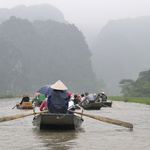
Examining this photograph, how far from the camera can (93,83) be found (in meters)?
113

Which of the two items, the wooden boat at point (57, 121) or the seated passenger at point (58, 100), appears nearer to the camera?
the wooden boat at point (57, 121)

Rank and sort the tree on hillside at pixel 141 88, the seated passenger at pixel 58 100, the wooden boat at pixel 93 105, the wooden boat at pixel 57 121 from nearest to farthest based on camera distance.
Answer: the wooden boat at pixel 57 121, the seated passenger at pixel 58 100, the wooden boat at pixel 93 105, the tree on hillside at pixel 141 88

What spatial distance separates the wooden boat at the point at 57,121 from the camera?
28.2 ft

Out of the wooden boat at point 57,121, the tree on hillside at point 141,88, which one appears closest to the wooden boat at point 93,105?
the wooden boat at point 57,121

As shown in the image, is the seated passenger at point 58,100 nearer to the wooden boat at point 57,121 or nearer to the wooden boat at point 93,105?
the wooden boat at point 57,121

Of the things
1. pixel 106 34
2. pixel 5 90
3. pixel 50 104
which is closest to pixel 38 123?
pixel 50 104

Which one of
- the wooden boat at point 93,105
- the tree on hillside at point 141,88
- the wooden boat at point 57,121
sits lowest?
the wooden boat at point 57,121

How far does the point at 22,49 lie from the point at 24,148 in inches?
4142

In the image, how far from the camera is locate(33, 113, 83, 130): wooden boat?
28.2ft

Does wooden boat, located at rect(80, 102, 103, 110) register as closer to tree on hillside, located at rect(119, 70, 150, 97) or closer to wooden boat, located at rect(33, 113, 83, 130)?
wooden boat, located at rect(33, 113, 83, 130)

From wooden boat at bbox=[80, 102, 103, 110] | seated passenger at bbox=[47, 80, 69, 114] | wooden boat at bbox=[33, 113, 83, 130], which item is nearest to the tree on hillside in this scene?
wooden boat at bbox=[80, 102, 103, 110]

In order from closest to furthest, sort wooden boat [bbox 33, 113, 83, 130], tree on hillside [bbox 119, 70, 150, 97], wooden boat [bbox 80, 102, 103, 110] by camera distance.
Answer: wooden boat [bbox 33, 113, 83, 130] → wooden boat [bbox 80, 102, 103, 110] → tree on hillside [bbox 119, 70, 150, 97]

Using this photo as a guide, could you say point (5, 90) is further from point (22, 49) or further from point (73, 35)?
point (73, 35)

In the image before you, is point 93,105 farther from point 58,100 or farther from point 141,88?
point 141,88
